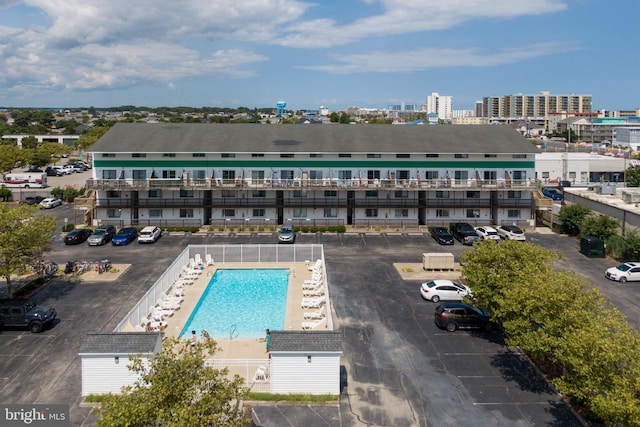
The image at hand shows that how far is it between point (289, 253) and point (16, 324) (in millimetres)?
21212

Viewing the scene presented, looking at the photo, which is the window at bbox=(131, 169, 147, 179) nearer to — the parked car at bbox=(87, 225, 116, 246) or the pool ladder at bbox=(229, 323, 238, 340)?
the parked car at bbox=(87, 225, 116, 246)

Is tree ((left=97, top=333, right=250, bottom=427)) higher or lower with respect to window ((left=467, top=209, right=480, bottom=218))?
lower

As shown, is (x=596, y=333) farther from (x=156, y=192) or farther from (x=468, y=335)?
(x=156, y=192)

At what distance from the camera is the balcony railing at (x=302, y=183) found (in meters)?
54.3

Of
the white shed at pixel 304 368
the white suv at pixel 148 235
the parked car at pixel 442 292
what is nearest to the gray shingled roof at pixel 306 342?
the white shed at pixel 304 368

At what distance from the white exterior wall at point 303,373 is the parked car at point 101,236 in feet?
106

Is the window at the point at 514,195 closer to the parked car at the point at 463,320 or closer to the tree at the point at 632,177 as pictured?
the parked car at the point at 463,320

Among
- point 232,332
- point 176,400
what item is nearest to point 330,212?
point 232,332

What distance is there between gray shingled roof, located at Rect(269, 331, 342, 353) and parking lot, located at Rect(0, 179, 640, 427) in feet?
7.24

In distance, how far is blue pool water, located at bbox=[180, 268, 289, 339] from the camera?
30328 millimetres

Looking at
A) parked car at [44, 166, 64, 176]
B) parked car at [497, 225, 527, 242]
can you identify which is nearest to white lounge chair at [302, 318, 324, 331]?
parked car at [497, 225, 527, 242]

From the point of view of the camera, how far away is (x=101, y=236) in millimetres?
48250

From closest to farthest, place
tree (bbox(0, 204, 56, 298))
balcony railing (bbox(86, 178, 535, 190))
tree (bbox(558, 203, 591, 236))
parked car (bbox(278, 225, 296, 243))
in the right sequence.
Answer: tree (bbox(0, 204, 56, 298)), parked car (bbox(278, 225, 296, 243)), tree (bbox(558, 203, 591, 236)), balcony railing (bbox(86, 178, 535, 190))

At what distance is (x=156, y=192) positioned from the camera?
183 ft
